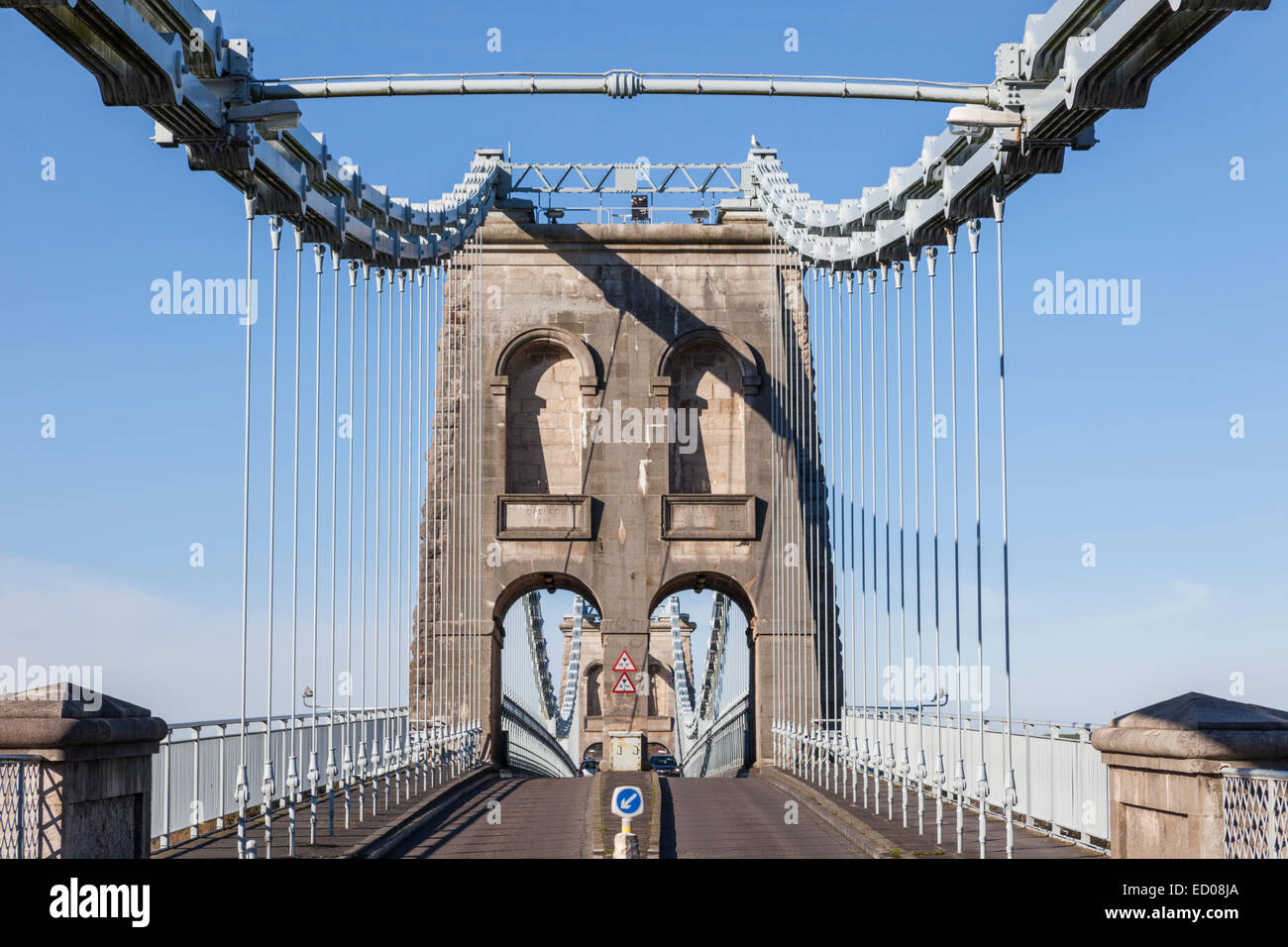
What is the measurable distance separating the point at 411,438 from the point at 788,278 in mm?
12121

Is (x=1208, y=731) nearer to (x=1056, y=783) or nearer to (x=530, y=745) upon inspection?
(x=1056, y=783)

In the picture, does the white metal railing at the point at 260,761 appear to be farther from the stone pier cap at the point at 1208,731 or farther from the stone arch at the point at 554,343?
the stone arch at the point at 554,343

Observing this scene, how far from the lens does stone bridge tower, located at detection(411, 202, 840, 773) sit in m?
34.3

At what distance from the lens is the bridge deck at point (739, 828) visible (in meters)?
16.3

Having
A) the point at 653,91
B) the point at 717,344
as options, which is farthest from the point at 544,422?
the point at 653,91

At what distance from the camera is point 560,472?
3531 cm

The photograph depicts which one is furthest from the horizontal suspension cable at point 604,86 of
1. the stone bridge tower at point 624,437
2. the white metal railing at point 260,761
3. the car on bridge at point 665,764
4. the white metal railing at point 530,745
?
the car on bridge at point 665,764

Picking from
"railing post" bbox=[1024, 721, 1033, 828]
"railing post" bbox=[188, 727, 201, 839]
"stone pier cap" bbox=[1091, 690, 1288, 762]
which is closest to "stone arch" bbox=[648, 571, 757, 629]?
"railing post" bbox=[1024, 721, 1033, 828]

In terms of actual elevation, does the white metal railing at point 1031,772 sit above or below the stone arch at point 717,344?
below

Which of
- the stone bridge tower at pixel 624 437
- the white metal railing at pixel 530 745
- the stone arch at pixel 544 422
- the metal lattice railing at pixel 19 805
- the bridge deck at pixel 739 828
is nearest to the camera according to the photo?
the metal lattice railing at pixel 19 805

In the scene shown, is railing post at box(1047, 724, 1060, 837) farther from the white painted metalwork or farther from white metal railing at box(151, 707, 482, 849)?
white metal railing at box(151, 707, 482, 849)

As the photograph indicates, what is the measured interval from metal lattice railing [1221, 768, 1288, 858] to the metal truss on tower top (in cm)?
463

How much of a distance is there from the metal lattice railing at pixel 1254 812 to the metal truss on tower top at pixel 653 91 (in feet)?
15.2
